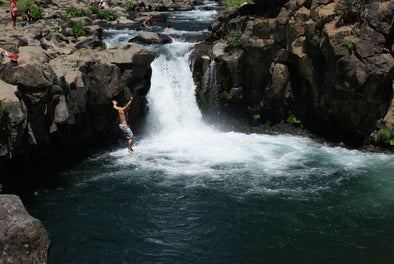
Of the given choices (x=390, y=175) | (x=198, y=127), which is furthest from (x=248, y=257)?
(x=198, y=127)

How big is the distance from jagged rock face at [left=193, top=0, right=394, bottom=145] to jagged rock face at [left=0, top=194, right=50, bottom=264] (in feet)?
38.9

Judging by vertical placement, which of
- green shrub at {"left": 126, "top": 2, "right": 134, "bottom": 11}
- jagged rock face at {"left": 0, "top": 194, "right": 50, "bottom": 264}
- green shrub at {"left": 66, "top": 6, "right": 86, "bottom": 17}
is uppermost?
green shrub at {"left": 126, "top": 2, "right": 134, "bottom": 11}

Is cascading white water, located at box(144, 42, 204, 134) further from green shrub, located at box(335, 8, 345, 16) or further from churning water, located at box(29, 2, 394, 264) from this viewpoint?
green shrub, located at box(335, 8, 345, 16)

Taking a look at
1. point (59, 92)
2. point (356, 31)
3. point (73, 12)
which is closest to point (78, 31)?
point (59, 92)

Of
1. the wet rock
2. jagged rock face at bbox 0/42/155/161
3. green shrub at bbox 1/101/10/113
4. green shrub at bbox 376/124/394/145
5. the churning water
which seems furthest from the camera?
the wet rock

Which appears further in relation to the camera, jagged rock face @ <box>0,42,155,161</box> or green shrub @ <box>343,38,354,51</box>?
green shrub @ <box>343,38,354,51</box>

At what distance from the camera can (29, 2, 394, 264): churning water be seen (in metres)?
9.12

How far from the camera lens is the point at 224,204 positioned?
11266 millimetres

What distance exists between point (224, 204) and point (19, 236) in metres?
5.42

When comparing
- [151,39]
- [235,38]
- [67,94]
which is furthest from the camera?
[151,39]

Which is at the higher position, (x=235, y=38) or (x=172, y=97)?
(x=235, y=38)

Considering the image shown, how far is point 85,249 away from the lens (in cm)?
934

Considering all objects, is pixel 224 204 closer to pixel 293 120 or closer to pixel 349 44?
pixel 349 44

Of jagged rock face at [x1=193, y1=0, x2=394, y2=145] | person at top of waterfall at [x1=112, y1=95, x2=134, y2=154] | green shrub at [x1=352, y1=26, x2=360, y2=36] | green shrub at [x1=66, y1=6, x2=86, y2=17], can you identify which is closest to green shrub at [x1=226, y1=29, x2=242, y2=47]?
jagged rock face at [x1=193, y1=0, x2=394, y2=145]
